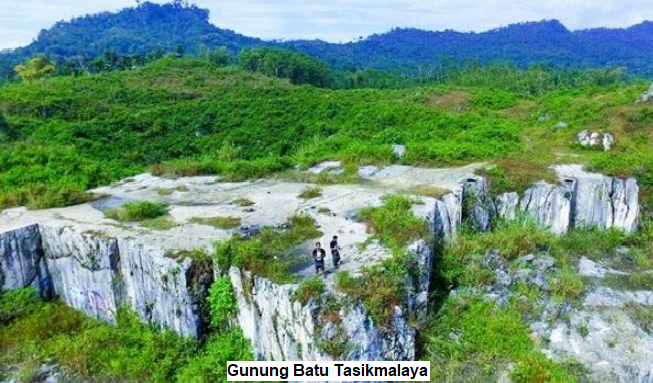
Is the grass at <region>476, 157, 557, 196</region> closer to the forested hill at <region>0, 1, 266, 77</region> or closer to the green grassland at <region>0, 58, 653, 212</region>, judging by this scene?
the green grassland at <region>0, 58, 653, 212</region>

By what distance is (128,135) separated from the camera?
1235 inches

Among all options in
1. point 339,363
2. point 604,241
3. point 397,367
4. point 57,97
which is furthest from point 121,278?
point 57,97

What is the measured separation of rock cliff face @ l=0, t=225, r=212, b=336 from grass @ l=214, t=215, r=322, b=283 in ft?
2.65

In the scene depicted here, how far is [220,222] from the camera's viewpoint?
45.5ft

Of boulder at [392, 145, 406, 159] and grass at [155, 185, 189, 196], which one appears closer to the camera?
grass at [155, 185, 189, 196]

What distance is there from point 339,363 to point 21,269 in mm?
9236

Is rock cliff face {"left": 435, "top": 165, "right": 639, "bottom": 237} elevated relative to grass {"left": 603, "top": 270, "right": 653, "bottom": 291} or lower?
elevated

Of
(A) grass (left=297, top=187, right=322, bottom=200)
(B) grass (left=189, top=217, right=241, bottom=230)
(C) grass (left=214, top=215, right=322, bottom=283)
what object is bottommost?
(C) grass (left=214, top=215, right=322, bottom=283)

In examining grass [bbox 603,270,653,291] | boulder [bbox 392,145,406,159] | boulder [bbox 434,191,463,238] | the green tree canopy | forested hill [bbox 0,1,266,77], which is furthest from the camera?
forested hill [bbox 0,1,266,77]

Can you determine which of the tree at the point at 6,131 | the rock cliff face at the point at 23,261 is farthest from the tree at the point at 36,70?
the rock cliff face at the point at 23,261

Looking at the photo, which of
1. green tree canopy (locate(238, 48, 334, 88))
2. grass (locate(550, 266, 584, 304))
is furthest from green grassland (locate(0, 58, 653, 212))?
green tree canopy (locate(238, 48, 334, 88))

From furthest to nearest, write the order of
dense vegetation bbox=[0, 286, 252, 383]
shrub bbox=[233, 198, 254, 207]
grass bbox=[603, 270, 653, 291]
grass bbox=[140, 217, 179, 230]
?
shrub bbox=[233, 198, 254, 207]
grass bbox=[603, 270, 653, 291]
grass bbox=[140, 217, 179, 230]
dense vegetation bbox=[0, 286, 252, 383]

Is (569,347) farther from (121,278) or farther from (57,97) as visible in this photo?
(57,97)

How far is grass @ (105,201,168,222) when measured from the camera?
14188mm
